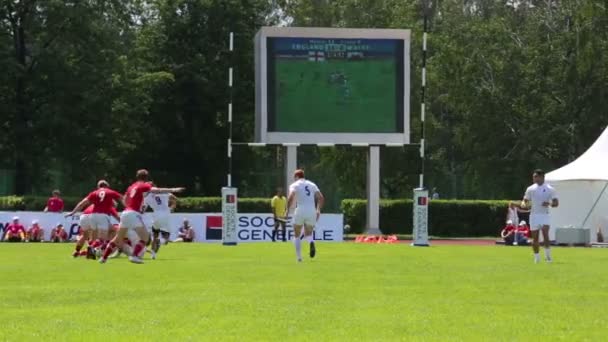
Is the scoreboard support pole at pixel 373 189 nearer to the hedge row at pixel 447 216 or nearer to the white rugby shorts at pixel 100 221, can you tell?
the hedge row at pixel 447 216

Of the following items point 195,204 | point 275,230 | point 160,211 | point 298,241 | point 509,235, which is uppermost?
point 160,211

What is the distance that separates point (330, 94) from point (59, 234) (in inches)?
407

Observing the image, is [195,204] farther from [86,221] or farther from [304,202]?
[304,202]

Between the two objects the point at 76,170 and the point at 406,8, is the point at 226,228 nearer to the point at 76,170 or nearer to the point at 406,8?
the point at 76,170

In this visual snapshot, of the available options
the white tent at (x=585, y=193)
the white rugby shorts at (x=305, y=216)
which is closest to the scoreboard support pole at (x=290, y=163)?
the white tent at (x=585, y=193)

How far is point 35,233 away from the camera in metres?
45.2

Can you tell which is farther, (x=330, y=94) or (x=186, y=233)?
(x=330, y=94)

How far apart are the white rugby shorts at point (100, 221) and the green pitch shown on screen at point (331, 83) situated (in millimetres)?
17443

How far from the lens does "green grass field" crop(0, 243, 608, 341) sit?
13.5m

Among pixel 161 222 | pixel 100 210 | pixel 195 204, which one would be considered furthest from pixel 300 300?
pixel 195 204

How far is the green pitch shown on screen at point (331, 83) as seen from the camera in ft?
155

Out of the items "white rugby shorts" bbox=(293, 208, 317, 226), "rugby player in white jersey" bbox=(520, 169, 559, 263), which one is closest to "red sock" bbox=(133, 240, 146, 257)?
"white rugby shorts" bbox=(293, 208, 317, 226)

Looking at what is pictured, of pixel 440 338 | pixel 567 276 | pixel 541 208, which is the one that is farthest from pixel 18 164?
pixel 440 338

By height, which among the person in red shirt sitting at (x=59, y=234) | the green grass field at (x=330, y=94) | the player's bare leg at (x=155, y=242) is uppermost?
the green grass field at (x=330, y=94)
